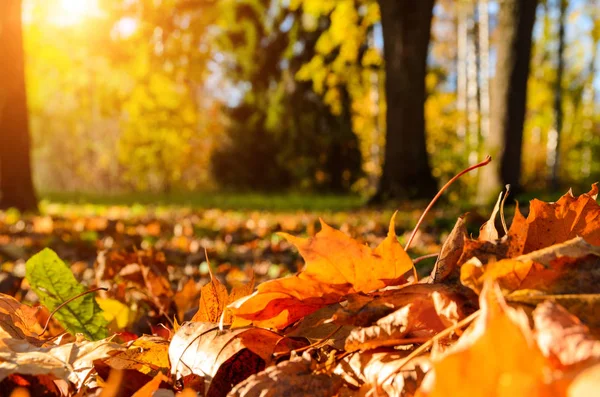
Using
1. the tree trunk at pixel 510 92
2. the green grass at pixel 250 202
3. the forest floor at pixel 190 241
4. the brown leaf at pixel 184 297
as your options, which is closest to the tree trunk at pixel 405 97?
the green grass at pixel 250 202

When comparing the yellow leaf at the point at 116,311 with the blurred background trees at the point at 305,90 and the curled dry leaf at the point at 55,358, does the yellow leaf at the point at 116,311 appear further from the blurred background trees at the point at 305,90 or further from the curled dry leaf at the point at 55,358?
the blurred background trees at the point at 305,90

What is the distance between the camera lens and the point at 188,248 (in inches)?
196

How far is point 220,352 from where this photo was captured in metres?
0.73

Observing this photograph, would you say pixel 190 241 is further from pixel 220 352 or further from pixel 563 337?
pixel 563 337

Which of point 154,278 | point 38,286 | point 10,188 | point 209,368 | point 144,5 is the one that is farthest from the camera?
point 144,5

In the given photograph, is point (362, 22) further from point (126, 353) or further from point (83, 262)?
point (126, 353)

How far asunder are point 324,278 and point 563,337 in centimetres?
33

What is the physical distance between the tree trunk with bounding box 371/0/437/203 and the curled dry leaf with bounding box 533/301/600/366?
9400 mm

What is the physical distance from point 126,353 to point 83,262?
379 centimetres

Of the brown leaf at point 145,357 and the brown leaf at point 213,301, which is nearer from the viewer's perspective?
the brown leaf at point 145,357

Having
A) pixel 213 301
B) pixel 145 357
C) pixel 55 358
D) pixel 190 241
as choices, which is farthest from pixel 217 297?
pixel 190 241

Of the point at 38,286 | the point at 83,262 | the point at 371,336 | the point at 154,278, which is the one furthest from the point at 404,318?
the point at 83,262

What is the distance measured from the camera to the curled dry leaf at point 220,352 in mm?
725

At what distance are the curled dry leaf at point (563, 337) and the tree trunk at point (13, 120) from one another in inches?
373
